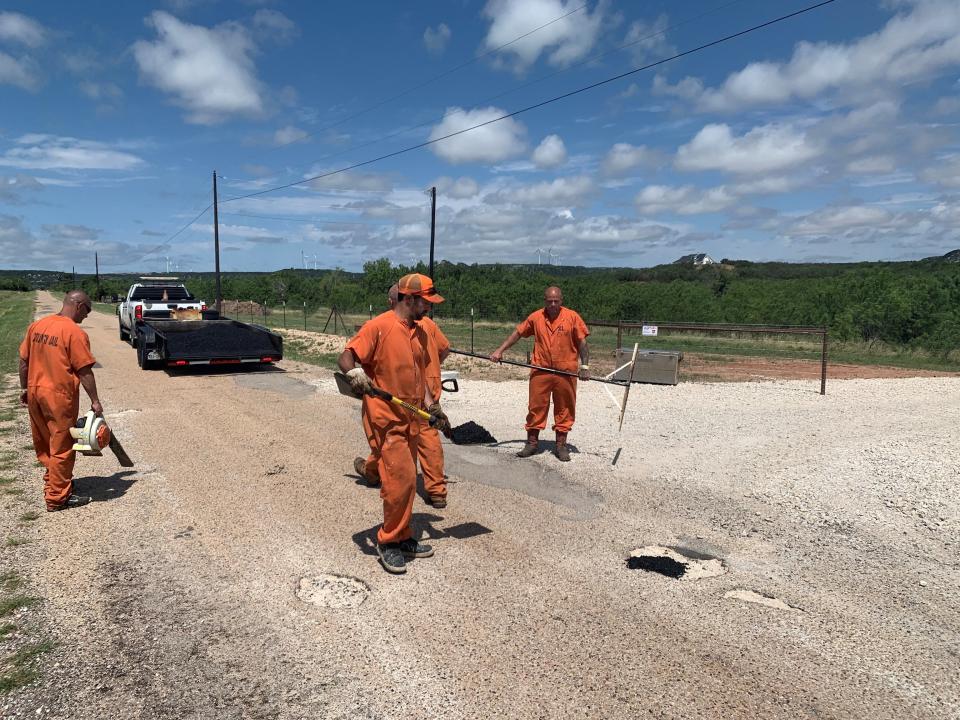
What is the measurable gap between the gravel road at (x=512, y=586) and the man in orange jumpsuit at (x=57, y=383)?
32 centimetres

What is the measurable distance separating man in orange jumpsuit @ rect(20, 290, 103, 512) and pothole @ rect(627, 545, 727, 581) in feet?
14.1

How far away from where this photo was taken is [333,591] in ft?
13.2

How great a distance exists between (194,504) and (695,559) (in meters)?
4.04

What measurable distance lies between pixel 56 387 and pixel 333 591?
2.95 m

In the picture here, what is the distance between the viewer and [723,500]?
5.96m

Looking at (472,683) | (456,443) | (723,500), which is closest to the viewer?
(472,683)

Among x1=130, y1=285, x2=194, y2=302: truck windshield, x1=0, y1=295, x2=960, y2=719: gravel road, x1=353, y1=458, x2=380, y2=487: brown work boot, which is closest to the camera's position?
x1=0, y1=295, x2=960, y2=719: gravel road

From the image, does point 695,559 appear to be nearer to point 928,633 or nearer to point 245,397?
point 928,633

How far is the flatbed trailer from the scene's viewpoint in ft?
44.2

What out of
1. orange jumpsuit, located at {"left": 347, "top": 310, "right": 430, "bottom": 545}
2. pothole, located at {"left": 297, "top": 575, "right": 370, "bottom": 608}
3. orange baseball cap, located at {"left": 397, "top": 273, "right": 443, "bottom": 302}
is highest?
orange baseball cap, located at {"left": 397, "top": 273, "right": 443, "bottom": 302}

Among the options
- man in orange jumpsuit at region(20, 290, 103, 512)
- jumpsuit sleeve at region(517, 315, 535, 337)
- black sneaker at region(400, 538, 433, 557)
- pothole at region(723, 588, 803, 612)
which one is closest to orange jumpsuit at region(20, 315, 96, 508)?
man in orange jumpsuit at region(20, 290, 103, 512)

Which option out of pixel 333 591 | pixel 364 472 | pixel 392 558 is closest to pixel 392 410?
pixel 392 558

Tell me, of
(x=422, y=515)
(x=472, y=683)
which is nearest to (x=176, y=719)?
(x=472, y=683)

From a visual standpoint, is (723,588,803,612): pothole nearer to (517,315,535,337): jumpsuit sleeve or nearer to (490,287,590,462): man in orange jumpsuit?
(490,287,590,462): man in orange jumpsuit
